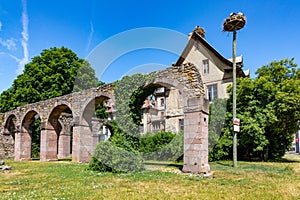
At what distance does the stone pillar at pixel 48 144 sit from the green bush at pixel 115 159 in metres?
7.46

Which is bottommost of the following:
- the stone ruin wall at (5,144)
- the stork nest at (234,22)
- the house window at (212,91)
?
the stone ruin wall at (5,144)

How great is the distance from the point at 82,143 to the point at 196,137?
23.5 ft

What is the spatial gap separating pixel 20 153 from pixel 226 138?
44.8 ft

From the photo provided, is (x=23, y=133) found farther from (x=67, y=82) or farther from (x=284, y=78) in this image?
(x=284, y=78)

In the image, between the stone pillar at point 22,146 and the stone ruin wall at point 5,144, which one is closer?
the stone pillar at point 22,146

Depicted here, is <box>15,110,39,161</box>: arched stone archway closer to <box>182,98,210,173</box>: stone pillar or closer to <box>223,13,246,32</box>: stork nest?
<box>182,98,210,173</box>: stone pillar

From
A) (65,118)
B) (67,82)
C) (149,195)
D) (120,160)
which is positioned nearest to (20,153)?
(65,118)

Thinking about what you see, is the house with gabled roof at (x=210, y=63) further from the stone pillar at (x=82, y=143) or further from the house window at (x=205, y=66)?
the stone pillar at (x=82, y=143)

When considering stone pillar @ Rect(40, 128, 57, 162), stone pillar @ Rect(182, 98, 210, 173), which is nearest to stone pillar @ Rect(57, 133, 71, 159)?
stone pillar @ Rect(40, 128, 57, 162)

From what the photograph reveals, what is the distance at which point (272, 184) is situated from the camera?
6.56m

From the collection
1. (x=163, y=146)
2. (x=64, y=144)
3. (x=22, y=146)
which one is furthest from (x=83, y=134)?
(x=64, y=144)

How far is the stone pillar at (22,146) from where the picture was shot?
677 inches

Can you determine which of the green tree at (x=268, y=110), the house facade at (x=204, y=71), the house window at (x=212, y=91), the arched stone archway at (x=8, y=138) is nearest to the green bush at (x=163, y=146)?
the green tree at (x=268, y=110)

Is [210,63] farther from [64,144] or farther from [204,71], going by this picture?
[64,144]
